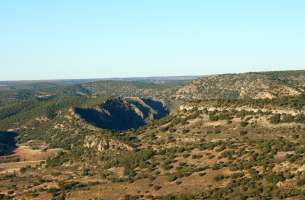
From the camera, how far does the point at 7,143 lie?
182875 millimetres

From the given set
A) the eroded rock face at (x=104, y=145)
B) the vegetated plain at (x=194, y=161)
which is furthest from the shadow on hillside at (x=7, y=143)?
the eroded rock face at (x=104, y=145)

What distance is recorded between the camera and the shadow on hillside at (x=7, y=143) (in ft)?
560

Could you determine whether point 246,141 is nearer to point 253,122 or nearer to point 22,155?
point 253,122

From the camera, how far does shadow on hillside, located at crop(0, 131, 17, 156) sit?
171 m

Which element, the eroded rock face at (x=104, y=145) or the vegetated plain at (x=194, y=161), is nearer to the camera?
the vegetated plain at (x=194, y=161)

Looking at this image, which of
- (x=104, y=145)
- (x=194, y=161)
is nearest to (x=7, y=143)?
(x=104, y=145)

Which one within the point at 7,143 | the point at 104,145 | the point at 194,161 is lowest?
the point at 7,143

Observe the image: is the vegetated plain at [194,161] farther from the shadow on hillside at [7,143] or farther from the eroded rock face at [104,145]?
the shadow on hillside at [7,143]

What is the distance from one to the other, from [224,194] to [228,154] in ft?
60.5

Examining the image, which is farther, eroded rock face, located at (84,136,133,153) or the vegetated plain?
eroded rock face, located at (84,136,133,153)

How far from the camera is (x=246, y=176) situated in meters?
67.1

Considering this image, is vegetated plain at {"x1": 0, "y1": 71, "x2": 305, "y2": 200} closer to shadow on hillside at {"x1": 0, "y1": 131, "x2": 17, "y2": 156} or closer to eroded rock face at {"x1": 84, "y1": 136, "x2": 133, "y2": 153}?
eroded rock face at {"x1": 84, "y1": 136, "x2": 133, "y2": 153}

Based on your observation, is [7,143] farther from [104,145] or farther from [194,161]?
[194,161]

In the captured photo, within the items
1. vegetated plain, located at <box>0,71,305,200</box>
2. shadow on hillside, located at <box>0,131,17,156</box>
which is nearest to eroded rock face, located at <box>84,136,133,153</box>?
vegetated plain, located at <box>0,71,305,200</box>
